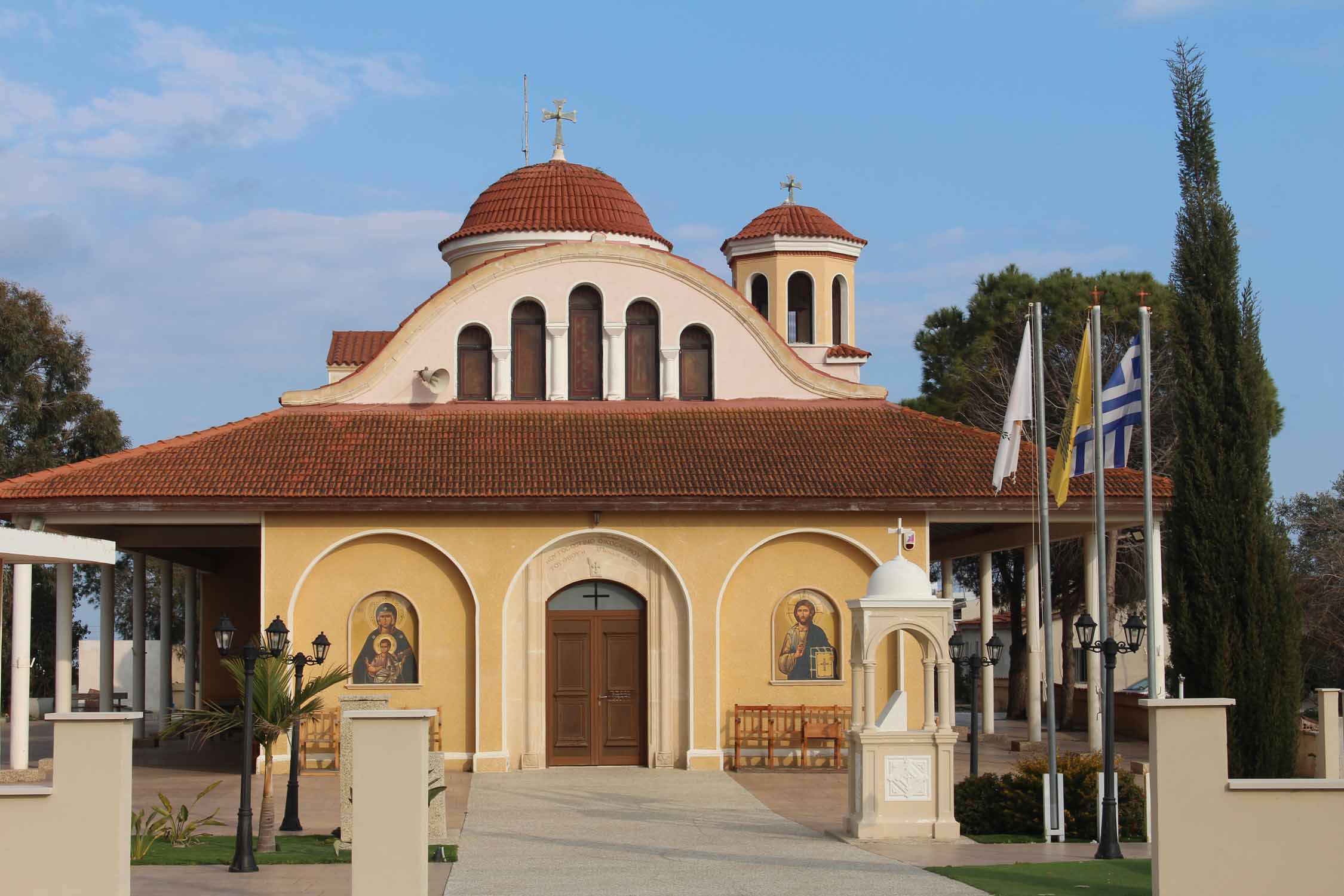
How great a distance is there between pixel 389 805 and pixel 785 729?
1358cm

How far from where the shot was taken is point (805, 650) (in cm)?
2561

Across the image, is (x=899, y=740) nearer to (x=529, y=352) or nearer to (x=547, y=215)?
(x=529, y=352)

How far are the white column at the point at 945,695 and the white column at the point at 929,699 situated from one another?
0.09 metres

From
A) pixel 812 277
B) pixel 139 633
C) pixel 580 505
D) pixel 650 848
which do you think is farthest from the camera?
pixel 812 277

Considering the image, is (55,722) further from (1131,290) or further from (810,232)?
(1131,290)

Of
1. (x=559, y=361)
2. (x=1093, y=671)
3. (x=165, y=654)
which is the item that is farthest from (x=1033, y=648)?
(x=165, y=654)

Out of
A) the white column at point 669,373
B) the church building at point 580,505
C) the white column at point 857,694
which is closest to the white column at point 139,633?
the church building at point 580,505

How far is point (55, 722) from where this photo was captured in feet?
43.0

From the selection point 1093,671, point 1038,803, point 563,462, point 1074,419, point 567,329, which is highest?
point 567,329

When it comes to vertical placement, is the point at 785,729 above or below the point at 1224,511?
below

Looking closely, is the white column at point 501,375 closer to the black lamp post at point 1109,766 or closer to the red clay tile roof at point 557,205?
the red clay tile roof at point 557,205

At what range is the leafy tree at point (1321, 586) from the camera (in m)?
38.9

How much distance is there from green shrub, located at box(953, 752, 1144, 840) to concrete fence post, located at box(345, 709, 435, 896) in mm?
8409

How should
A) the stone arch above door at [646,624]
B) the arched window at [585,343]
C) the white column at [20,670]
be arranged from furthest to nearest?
the arched window at [585,343], the stone arch above door at [646,624], the white column at [20,670]
